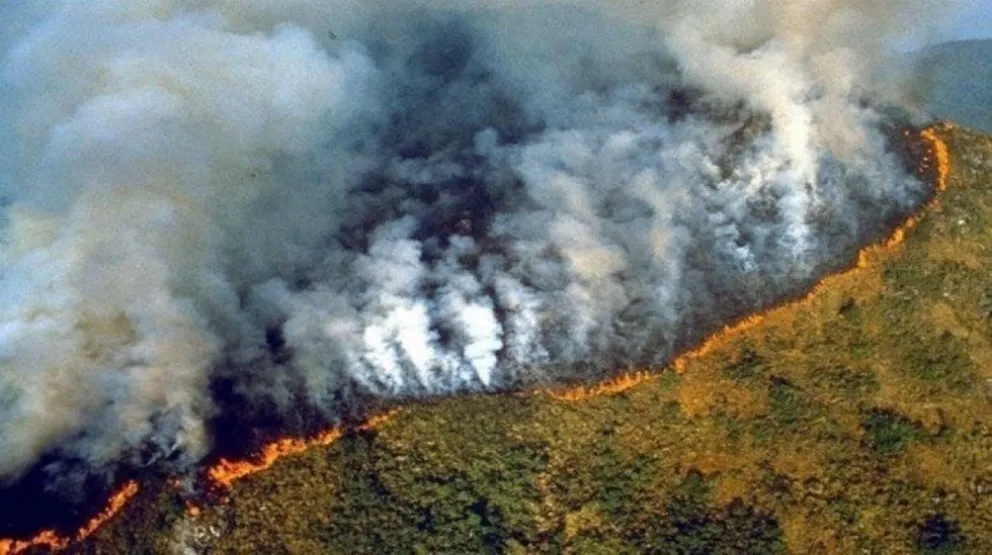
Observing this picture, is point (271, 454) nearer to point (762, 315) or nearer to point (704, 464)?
point (704, 464)

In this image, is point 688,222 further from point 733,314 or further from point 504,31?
point 504,31

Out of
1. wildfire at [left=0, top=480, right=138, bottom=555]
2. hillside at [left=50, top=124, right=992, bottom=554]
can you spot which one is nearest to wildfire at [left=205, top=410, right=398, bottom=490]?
hillside at [left=50, top=124, right=992, bottom=554]

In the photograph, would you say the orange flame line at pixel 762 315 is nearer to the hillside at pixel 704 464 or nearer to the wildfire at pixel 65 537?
the hillside at pixel 704 464

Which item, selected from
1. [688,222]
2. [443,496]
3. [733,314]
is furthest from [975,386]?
[443,496]

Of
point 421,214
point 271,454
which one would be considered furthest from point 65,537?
point 421,214

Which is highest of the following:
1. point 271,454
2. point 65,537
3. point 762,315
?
point 762,315

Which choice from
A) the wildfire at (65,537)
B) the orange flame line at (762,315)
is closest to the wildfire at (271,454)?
the wildfire at (65,537)

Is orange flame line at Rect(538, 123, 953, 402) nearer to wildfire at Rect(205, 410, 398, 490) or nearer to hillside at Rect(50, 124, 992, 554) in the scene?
hillside at Rect(50, 124, 992, 554)
